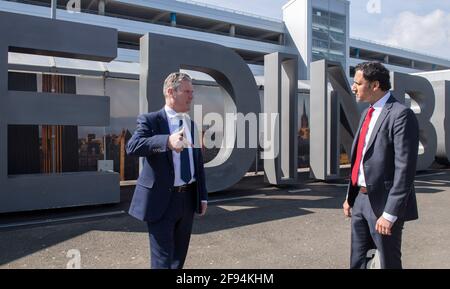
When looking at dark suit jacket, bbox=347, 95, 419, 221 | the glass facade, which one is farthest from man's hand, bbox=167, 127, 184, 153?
the glass facade

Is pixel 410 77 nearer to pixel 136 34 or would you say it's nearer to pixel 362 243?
pixel 362 243

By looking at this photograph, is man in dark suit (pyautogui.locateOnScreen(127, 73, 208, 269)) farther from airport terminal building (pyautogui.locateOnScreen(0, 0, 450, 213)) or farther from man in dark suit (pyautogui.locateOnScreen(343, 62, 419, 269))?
airport terminal building (pyautogui.locateOnScreen(0, 0, 450, 213))

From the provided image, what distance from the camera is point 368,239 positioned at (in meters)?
2.95

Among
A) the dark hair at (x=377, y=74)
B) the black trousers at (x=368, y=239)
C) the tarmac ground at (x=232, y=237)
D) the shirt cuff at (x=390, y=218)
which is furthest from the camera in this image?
the tarmac ground at (x=232, y=237)

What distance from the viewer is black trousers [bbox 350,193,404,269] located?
2742mm

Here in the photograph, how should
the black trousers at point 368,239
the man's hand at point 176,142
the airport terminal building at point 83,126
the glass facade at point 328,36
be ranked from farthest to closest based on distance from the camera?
1. the glass facade at point 328,36
2. the airport terminal building at point 83,126
3. the black trousers at point 368,239
4. the man's hand at point 176,142

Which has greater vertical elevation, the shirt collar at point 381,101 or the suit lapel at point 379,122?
the shirt collar at point 381,101

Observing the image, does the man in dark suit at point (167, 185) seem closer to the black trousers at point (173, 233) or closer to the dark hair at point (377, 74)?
the black trousers at point (173, 233)

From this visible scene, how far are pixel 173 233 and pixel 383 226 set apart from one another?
1.49m

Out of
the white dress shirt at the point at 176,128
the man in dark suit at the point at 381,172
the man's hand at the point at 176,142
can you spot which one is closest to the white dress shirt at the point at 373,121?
the man in dark suit at the point at 381,172

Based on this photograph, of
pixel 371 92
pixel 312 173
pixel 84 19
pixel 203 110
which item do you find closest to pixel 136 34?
pixel 84 19

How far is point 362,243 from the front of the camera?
296 centimetres

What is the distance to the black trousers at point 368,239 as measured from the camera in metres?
2.74

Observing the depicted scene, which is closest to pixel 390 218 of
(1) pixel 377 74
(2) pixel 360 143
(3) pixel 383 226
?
(3) pixel 383 226
